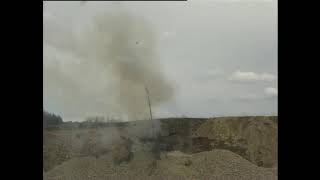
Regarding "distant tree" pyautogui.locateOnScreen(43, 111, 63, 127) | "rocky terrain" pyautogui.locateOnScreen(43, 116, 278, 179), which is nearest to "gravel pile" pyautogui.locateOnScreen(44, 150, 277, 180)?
"rocky terrain" pyautogui.locateOnScreen(43, 116, 278, 179)

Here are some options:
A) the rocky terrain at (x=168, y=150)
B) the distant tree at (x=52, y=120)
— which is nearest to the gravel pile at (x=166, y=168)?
the rocky terrain at (x=168, y=150)

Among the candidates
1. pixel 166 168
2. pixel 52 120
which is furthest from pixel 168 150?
pixel 52 120

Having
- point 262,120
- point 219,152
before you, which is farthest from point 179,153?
point 262,120

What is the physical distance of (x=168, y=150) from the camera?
54.0ft

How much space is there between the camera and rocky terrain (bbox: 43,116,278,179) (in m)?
15.0

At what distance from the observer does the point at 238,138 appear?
17.8 m

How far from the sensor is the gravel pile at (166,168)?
14734 millimetres

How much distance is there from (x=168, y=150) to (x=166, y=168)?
1.27 meters

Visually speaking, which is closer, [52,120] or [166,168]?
[166,168]

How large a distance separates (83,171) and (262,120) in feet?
26.2

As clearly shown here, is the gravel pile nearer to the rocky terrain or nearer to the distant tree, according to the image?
the rocky terrain

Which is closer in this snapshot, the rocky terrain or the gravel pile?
the gravel pile

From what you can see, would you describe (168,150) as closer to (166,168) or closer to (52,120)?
(166,168)
